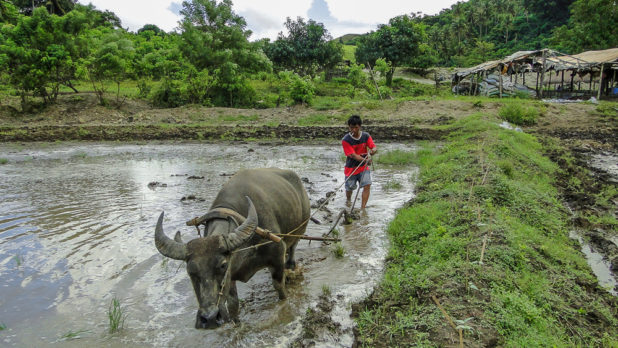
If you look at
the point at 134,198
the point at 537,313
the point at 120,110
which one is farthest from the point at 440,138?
the point at 120,110

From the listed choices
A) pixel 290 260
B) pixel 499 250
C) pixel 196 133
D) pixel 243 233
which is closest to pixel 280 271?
pixel 290 260

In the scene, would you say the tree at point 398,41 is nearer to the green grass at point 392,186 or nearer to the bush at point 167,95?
the bush at point 167,95

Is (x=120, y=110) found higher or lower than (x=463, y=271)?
higher

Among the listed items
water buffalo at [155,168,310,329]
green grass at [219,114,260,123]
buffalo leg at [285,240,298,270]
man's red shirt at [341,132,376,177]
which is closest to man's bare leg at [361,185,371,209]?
man's red shirt at [341,132,376,177]

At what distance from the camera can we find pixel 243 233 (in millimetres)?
3666

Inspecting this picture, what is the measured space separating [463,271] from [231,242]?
2675mm

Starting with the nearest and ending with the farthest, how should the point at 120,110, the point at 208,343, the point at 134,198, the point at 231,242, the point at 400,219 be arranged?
the point at 231,242
the point at 208,343
the point at 400,219
the point at 134,198
the point at 120,110

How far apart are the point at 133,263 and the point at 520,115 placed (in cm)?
1966

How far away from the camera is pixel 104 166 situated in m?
13.8

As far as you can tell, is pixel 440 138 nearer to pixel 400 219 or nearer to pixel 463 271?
pixel 400 219

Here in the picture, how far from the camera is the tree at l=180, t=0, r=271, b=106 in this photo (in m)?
27.2

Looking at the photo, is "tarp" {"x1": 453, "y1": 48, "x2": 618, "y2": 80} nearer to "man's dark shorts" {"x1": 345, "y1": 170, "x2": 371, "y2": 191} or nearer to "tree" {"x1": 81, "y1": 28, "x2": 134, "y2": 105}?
"man's dark shorts" {"x1": 345, "y1": 170, "x2": 371, "y2": 191}

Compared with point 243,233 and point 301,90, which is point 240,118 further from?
point 243,233

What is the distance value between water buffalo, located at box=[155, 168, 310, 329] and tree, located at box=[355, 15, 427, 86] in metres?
40.4
